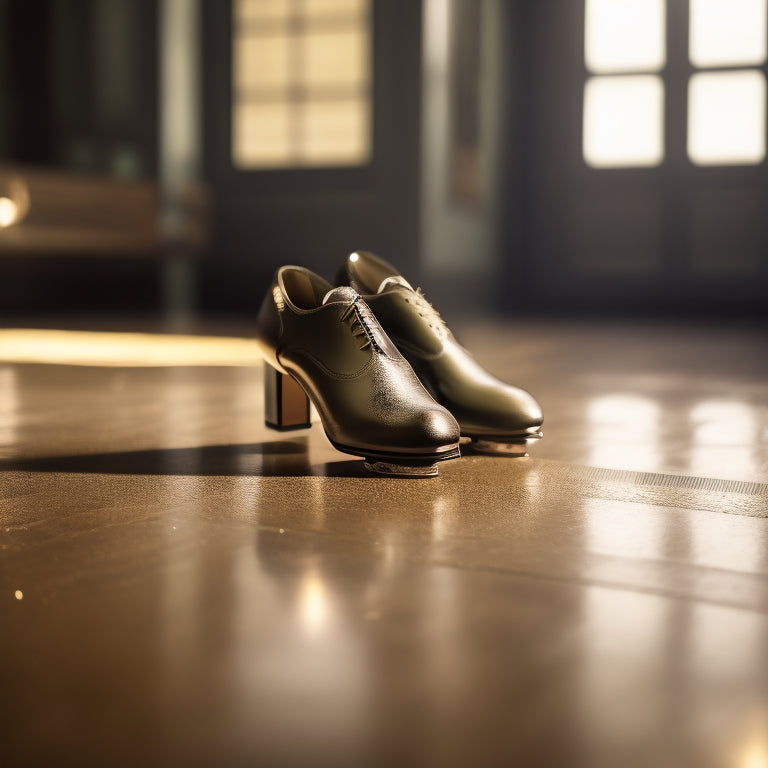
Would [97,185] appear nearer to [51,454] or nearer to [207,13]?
[207,13]

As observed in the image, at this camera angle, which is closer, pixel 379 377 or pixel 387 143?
pixel 379 377

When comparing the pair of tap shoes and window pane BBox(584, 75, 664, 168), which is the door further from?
the pair of tap shoes

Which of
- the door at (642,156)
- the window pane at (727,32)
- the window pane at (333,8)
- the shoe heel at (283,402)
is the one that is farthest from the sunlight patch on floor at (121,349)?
the window pane at (727,32)

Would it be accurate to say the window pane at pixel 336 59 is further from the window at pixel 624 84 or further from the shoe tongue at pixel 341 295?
the shoe tongue at pixel 341 295

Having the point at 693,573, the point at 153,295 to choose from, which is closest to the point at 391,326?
the point at 693,573

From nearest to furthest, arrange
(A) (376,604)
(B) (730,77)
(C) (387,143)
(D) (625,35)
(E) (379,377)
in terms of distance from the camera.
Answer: (A) (376,604)
(E) (379,377)
(C) (387,143)
(B) (730,77)
(D) (625,35)

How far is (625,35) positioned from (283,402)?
14.9ft

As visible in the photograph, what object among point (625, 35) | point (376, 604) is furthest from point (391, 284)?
point (625, 35)

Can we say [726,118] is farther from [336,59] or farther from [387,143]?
[336,59]

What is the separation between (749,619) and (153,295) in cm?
469

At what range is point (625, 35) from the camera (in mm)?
5371

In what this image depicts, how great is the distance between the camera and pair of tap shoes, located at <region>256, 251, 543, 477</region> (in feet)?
3.80

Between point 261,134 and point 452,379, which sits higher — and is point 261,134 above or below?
above

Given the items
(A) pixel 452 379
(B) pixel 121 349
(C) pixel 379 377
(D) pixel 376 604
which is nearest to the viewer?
(D) pixel 376 604
